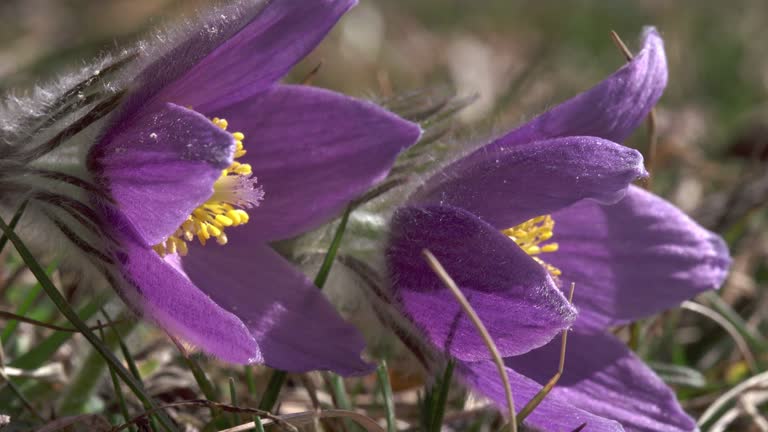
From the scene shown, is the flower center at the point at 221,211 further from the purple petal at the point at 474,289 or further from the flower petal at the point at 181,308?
the purple petal at the point at 474,289

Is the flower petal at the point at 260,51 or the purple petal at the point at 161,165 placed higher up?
the flower petal at the point at 260,51

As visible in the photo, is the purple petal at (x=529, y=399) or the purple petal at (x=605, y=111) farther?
the purple petal at (x=605, y=111)

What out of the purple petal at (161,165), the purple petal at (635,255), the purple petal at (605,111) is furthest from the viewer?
the purple petal at (635,255)

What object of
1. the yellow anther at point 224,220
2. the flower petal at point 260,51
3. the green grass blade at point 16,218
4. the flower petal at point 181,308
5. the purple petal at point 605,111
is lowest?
the flower petal at point 181,308

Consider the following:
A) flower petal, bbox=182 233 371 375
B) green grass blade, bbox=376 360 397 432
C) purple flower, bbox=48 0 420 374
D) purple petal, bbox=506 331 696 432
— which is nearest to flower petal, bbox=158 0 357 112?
purple flower, bbox=48 0 420 374

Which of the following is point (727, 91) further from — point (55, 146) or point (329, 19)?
point (55, 146)

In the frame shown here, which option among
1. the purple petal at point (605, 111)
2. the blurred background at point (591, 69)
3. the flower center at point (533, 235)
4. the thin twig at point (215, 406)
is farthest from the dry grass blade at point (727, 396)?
the thin twig at point (215, 406)

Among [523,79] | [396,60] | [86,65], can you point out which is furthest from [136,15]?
[86,65]

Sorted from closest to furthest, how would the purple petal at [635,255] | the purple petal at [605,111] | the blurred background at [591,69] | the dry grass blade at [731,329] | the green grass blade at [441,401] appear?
1. the green grass blade at [441,401]
2. the purple petal at [605,111]
3. the purple petal at [635,255]
4. the dry grass blade at [731,329]
5. the blurred background at [591,69]

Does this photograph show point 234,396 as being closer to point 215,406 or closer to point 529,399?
point 215,406
